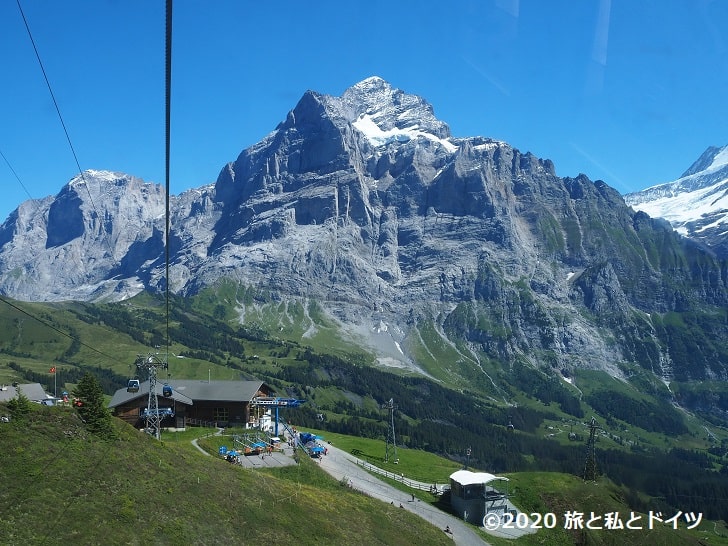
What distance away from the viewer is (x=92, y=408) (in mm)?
45844

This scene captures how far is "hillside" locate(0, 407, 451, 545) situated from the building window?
42743 millimetres

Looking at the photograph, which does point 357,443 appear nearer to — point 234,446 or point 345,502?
point 234,446

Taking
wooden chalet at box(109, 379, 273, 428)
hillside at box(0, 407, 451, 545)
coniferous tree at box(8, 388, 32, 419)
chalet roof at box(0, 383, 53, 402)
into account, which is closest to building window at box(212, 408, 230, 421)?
wooden chalet at box(109, 379, 273, 428)

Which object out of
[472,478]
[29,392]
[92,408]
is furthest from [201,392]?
[92,408]

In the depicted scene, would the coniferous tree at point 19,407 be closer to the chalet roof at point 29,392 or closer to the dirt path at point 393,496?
the dirt path at point 393,496

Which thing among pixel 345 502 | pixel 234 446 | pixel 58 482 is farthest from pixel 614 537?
pixel 58 482

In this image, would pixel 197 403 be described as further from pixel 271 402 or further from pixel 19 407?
pixel 19 407

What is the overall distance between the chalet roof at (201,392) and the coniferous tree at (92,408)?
154 feet

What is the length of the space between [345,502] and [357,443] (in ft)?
203

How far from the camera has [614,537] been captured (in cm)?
6956

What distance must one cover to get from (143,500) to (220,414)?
200 ft

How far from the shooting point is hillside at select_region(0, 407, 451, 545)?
1284 inches

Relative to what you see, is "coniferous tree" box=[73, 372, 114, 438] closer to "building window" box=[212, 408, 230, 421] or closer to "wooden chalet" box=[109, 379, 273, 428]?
"wooden chalet" box=[109, 379, 273, 428]

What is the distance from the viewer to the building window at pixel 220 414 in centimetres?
9744
